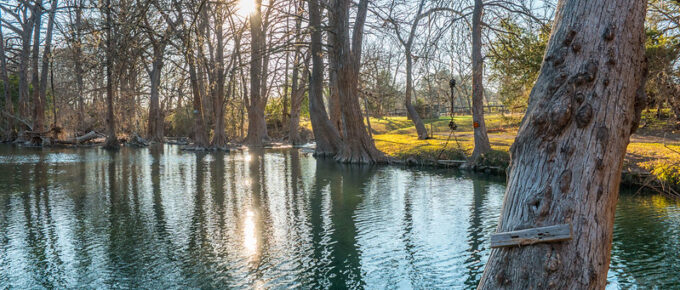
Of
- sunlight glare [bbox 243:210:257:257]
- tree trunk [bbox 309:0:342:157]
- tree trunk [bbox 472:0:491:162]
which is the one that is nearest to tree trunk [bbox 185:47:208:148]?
tree trunk [bbox 309:0:342:157]

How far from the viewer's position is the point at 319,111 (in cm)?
2183

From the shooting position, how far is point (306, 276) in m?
6.16

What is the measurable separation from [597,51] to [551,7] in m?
11.7

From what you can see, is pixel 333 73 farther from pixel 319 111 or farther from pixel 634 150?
pixel 634 150

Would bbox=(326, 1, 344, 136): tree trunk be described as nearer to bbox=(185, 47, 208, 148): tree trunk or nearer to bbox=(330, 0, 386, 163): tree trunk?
bbox=(330, 0, 386, 163): tree trunk

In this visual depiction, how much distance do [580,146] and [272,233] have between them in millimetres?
6479

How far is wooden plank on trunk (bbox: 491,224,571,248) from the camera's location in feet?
7.86

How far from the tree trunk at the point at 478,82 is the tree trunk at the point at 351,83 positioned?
4.34 meters

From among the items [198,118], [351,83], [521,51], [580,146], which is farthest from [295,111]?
[580,146]

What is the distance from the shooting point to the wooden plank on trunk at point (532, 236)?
2.40 m

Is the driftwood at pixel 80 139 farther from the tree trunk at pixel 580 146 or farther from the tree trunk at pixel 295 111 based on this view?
the tree trunk at pixel 580 146

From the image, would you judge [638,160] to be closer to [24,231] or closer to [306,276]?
[306,276]

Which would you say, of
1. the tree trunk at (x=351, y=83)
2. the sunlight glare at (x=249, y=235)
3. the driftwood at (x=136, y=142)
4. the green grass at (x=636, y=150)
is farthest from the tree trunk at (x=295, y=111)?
the sunlight glare at (x=249, y=235)

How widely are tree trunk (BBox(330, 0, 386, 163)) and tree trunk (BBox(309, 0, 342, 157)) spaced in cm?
135
